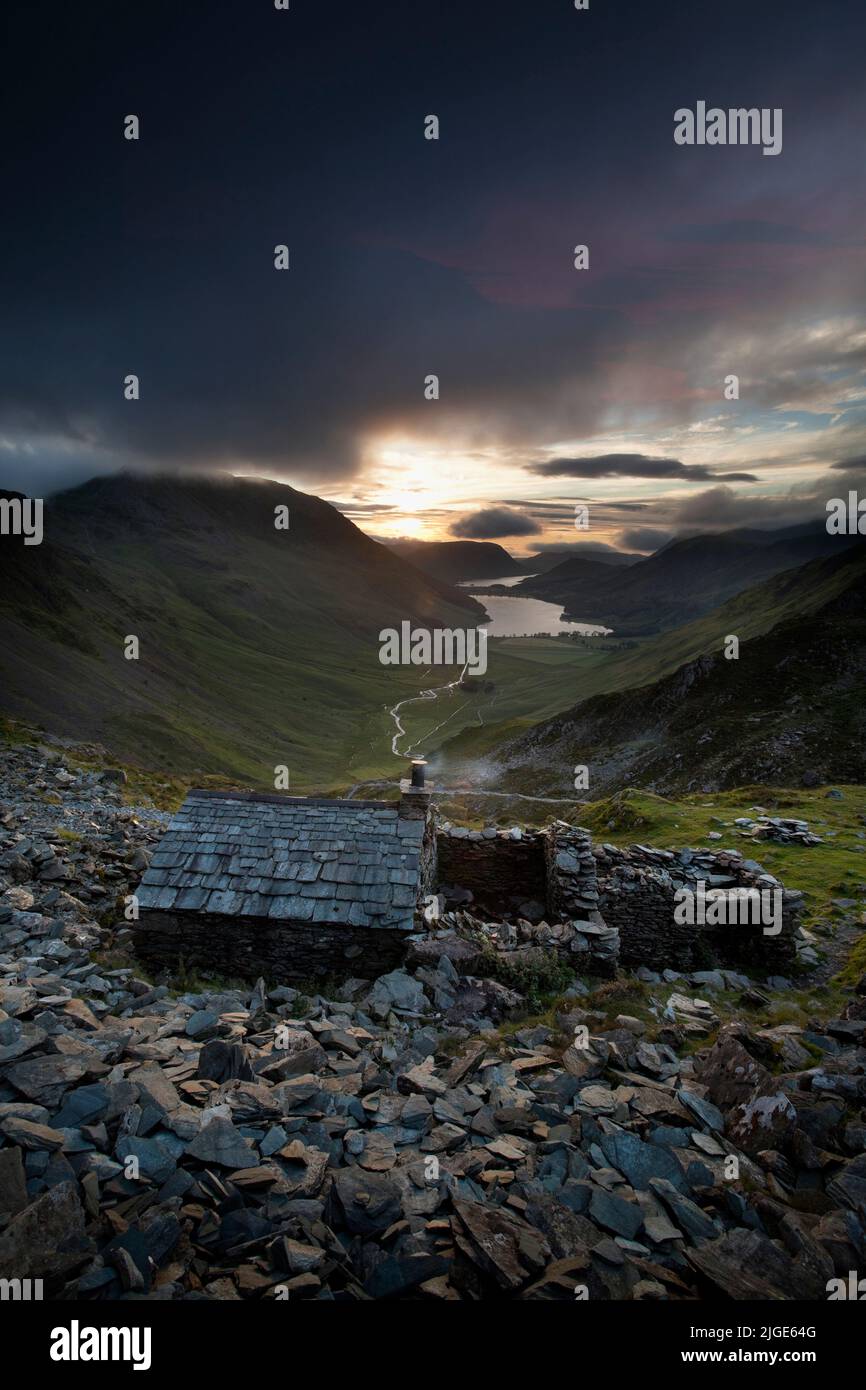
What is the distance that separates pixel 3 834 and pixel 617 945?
19.0 metres

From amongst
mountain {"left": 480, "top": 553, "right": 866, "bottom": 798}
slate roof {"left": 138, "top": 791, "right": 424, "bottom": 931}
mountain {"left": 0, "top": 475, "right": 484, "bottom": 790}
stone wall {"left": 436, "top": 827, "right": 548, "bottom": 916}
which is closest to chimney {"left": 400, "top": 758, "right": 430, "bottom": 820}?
slate roof {"left": 138, "top": 791, "right": 424, "bottom": 931}

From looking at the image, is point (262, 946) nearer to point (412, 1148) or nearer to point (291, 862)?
point (291, 862)

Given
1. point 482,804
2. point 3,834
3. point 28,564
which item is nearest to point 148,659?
point 28,564

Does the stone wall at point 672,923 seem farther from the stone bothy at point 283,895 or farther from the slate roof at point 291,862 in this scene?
the slate roof at point 291,862

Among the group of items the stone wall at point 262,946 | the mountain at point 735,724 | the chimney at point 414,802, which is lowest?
the stone wall at point 262,946

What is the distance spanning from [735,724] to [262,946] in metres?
48.9

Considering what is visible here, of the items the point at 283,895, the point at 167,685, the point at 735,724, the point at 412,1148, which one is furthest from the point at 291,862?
the point at 167,685

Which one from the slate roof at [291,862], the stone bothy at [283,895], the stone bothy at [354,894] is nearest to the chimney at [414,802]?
the stone bothy at [354,894]

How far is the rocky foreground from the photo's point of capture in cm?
616

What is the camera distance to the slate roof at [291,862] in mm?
13750

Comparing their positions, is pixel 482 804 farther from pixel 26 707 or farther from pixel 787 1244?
pixel 26 707

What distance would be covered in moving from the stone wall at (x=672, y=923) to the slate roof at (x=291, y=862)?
6752 millimetres

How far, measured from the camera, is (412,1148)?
8.05 meters
